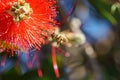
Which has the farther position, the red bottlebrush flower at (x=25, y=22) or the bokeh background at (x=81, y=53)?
the bokeh background at (x=81, y=53)

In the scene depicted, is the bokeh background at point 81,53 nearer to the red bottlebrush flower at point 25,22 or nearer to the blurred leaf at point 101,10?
the blurred leaf at point 101,10

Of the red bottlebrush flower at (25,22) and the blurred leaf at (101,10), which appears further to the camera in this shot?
the blurred leaf at (101,10)

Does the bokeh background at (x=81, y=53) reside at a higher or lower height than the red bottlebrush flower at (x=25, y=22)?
Result: lower

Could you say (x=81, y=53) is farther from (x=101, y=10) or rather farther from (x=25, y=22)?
(x=25, y=22)

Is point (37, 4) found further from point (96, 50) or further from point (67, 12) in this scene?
point (96, 50)

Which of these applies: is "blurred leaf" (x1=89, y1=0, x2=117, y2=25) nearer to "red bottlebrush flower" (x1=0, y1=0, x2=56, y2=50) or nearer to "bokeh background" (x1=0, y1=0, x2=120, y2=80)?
"bokeh background" (x1=0, y1=0, x2=120, y2=80)

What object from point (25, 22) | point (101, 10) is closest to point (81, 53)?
point (101, 10)

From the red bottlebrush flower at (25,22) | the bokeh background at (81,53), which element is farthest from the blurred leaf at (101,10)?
the red bottlebrush flower at (25,22)
